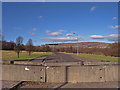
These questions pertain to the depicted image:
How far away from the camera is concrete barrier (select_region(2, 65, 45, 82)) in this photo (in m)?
5.59

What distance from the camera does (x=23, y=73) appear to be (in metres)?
5.71

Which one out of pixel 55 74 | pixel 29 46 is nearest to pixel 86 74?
pixel 55 74

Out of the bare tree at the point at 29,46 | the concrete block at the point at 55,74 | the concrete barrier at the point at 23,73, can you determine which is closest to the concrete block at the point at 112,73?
the concrete block at the point at 55,74

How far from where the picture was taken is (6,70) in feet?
19.3

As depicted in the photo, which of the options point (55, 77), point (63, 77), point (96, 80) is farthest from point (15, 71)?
point (96, 80)

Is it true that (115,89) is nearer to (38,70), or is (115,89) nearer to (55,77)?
(55,77)

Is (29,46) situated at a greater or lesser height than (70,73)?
greater

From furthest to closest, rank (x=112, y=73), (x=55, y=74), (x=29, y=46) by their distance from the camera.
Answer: (x=29, y=46)
(x=112, y=73)
(x=55, y=74)

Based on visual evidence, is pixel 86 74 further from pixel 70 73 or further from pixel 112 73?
pixel 112 73

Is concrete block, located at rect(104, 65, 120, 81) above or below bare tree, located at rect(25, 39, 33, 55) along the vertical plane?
below

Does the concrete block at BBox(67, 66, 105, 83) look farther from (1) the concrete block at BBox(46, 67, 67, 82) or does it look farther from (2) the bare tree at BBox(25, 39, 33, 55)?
(2) the bare tree at BBox(25, 39, 33, 55)

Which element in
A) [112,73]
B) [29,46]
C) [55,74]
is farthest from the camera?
[29,46]

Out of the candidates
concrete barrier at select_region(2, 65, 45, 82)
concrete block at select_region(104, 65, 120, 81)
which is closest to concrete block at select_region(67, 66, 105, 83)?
concrete block at select_region(104, 65, 120, 81)

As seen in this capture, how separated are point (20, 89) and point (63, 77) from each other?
2234 mm
